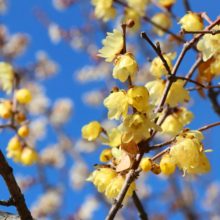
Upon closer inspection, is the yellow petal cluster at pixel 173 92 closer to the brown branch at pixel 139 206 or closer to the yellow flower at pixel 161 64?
the yellow flower at pixel 161 64

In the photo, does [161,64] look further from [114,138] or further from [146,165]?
[146,165]

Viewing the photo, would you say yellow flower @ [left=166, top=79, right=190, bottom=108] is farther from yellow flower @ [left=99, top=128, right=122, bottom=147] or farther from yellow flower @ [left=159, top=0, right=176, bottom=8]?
yellow flower @ [left=159, top=0, right=176, bottom=8]

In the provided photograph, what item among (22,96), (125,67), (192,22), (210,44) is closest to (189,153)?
(125,67)

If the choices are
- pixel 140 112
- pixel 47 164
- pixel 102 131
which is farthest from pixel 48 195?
pixel 140 112

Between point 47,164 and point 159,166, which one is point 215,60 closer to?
point 159,166

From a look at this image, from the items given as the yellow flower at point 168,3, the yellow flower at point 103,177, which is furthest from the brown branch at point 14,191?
the yellow flower at point 168,3

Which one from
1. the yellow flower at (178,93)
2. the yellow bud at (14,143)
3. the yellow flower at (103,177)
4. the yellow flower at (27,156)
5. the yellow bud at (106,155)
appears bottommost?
the yellow flower at (103,177)
